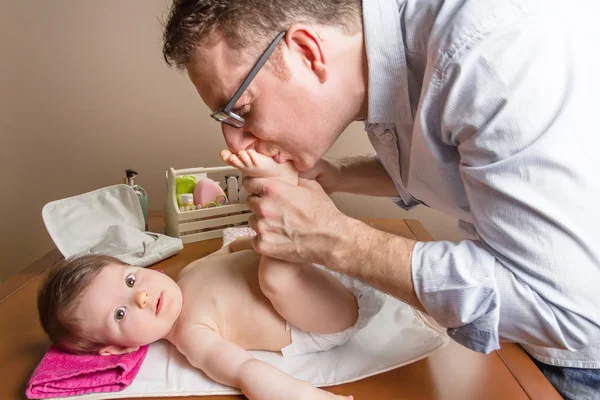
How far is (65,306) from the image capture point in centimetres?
96

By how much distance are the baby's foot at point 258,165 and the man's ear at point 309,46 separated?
20cm

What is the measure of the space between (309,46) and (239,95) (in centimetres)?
16

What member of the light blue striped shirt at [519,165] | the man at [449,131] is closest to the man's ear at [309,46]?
the man at [449,131]

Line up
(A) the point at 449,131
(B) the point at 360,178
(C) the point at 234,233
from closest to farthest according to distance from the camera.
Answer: (A) the point at 449,131, (B) the point at 360,178, (C) the point at 234,233

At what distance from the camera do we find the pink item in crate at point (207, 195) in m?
1.51

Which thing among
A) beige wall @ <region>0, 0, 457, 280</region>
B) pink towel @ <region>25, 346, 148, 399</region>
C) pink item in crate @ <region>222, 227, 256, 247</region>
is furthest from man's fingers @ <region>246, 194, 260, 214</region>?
beige wall @ <region>0, 0, 457, 280</region>

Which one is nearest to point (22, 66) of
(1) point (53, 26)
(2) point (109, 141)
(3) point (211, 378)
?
(1) point (53, 26)

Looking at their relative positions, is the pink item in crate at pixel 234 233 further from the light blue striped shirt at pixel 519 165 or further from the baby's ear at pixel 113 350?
the light blue striped shirt at pixel 519 165

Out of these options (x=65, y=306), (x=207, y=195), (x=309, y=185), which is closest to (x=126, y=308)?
(x=65, y=306)

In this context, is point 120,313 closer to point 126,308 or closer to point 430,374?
point 126,308

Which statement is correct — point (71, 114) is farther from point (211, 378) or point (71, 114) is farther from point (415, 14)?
point (415, 14)

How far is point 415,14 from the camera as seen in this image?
824mm

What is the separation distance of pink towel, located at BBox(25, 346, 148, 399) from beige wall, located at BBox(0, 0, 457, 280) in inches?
41.4

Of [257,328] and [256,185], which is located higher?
[256,185]
